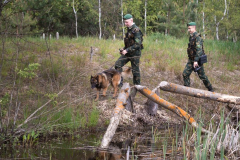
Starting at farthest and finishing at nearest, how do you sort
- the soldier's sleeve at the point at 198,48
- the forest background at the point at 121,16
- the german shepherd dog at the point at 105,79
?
the forest background at the point at 121,16 < the german shepherd dog at the point at 105,79 < the soldier's sleeve at the point at 198,48

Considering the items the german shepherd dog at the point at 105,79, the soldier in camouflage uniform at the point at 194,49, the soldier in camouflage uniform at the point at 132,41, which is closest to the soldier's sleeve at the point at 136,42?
the soldier in camouflage uniform at the point at 132,41

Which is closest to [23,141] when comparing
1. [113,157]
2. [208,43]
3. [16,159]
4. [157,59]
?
[16,159]

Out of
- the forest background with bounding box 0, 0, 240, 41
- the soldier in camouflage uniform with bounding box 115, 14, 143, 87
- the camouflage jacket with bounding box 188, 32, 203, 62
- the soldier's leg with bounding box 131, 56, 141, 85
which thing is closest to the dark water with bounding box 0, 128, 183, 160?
the soldier's leg with bounding box 131, 56, 141, 85

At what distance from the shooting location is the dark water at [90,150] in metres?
4.55

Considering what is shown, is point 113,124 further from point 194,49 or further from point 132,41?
point 194,49

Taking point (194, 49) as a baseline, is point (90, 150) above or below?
below

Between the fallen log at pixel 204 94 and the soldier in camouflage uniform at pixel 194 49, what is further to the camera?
the soldier in camouflage uniform at pixel 194 49

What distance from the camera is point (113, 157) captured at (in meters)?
4.63

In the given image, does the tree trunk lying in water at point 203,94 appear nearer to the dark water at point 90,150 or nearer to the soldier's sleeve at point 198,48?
the dark water at point 90,150

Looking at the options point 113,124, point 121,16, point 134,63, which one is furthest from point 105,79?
point 121,16

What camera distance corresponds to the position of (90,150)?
5023 millimetres

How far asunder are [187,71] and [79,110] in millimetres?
3111

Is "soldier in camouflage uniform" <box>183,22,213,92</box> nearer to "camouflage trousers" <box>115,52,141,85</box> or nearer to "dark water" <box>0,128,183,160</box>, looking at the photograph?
"camouflage trousers" <box>115,52,141,85</box>

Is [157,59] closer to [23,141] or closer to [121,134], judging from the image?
[121,134]
